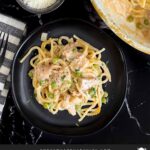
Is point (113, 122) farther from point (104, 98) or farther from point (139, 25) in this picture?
point (139, 25)

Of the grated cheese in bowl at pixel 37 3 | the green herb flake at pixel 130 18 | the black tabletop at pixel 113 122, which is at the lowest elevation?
the black tabletop at pixel 113 122

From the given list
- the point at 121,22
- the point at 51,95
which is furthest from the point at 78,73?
the point at 121,22

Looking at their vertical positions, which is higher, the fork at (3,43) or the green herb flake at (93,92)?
the fork at (3,43)

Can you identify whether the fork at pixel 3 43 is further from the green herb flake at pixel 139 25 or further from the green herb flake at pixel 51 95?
the green herb flake at pixel 139 25

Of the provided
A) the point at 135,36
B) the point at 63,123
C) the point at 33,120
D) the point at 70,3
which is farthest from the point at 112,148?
the point at 70,3

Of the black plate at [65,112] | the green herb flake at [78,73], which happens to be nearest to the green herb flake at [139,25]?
the black plate at [65,112]

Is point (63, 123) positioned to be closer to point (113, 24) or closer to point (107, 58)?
point (107, 58)

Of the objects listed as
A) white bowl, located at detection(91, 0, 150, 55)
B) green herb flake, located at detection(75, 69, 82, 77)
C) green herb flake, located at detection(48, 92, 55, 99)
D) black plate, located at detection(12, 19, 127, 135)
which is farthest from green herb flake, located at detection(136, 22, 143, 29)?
green herb flake, located at detection(48, 92, 55, 99)
